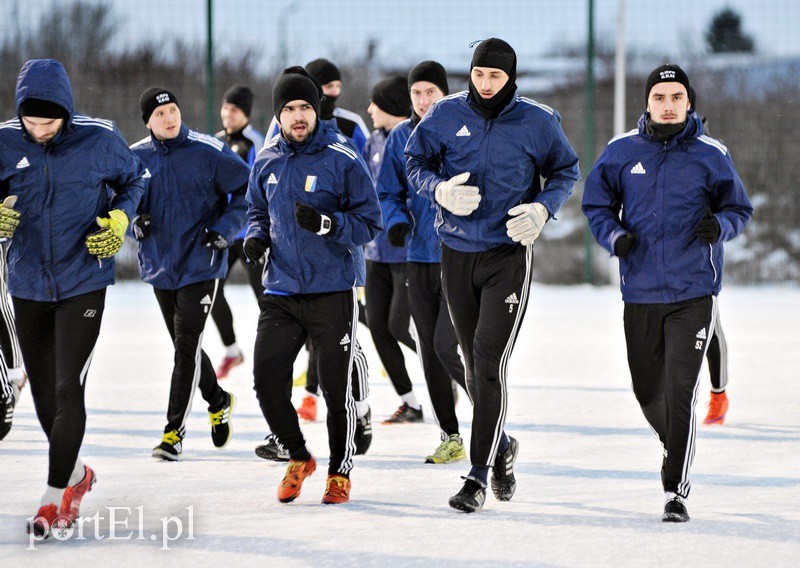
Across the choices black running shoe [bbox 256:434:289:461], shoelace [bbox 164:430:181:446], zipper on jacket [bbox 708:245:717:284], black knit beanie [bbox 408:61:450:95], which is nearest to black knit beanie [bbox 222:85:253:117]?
black knit beanie [bbox 408:61:450:95]

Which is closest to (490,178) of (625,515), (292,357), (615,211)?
(615,211)

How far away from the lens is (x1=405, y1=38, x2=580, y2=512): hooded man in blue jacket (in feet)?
18.0

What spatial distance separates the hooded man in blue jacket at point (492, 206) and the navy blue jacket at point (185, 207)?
148 cm

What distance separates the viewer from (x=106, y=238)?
5145 millimetres

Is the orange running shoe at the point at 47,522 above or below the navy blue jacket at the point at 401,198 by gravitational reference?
below

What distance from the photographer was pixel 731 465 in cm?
633

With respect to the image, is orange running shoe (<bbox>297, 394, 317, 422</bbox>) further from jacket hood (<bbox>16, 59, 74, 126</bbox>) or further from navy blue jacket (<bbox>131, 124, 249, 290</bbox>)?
jacket hood (<bbox>16, 59, 74, 126</bbox>)

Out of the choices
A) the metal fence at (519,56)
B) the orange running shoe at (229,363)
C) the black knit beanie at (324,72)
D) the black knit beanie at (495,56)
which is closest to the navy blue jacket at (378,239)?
the black knit beanie at (324,72)

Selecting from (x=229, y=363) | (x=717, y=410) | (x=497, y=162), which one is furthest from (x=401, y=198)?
(x=229, y=363)

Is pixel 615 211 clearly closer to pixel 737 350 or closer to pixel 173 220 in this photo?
pixel 173 220

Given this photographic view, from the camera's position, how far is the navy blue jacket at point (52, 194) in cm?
515

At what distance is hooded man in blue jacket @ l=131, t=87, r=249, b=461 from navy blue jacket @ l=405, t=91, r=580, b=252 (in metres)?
1.46

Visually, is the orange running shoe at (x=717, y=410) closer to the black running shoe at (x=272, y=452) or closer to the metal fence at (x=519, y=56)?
the black running shoe at (x=272, y=452)

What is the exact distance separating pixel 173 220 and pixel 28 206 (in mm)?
1536
